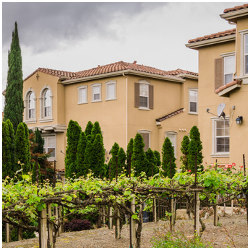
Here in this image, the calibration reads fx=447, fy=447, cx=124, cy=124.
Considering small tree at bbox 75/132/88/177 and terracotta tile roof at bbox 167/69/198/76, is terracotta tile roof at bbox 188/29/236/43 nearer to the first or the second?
terracotta tile roof at bbox 167/69/198/76

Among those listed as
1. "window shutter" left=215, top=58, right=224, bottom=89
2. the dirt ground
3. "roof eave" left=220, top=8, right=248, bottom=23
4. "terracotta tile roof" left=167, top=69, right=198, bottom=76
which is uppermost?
"roof eave" left=220, top=8, right=248, bottom=23

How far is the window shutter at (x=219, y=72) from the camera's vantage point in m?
20.0

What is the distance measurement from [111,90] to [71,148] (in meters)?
8.14

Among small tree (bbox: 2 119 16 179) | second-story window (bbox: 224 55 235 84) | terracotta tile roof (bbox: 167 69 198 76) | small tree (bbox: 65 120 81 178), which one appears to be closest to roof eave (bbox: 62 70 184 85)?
terracotta tile roof (bbox: 167 69 198 76)

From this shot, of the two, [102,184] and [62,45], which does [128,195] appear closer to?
[102,184]

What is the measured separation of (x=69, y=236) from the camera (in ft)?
37.7

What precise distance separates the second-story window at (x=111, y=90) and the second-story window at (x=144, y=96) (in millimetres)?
1549

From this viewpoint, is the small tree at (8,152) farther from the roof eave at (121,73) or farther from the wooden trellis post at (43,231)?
the roof eave at (121,73)

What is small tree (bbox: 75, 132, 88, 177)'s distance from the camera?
664 inches

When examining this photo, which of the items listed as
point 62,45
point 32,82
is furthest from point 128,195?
point 32,82

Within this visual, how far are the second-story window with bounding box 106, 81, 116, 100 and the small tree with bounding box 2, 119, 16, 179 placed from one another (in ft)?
40.0

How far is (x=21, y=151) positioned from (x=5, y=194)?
6706 mm

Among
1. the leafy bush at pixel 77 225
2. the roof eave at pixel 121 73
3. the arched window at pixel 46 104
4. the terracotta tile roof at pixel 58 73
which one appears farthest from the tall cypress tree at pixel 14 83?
the leafy bush at pixel 77 225

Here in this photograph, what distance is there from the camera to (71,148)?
59.2ft
